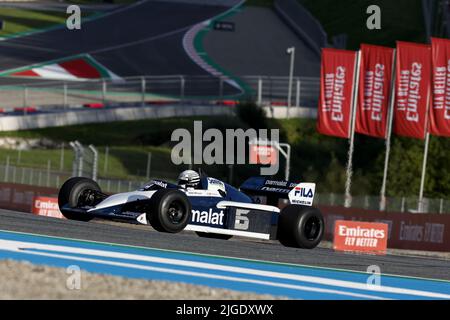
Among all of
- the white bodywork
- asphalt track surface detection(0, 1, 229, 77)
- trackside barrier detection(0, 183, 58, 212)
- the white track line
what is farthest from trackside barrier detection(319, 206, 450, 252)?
asphalt track surface detection(0, 1, 229, 77)

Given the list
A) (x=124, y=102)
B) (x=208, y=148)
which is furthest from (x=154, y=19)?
(x=208, y=148)

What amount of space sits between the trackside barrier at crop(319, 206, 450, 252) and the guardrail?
21.2 meters

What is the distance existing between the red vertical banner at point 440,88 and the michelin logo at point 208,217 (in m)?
16.5

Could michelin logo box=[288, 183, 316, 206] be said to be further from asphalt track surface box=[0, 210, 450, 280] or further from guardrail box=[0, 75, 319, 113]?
guardrail box=[0, 75, 319, 113]

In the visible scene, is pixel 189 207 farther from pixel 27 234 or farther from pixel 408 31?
pixel 408 31

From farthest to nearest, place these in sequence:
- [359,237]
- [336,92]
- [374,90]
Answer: [336,92]
[374,90]
[359,237]

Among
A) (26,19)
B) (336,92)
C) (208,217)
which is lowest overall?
(208,217)

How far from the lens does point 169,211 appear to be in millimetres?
17188

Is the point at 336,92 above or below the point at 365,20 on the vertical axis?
below

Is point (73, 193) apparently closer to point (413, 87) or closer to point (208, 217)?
point (208, 217)

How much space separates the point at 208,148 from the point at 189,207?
88.9 ft

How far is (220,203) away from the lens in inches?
708

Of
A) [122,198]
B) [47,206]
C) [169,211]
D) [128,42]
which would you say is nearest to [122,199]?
[122,198]

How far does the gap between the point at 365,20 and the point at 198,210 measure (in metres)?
53.3
